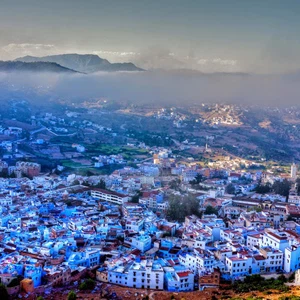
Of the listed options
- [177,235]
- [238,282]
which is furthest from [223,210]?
[238,282]

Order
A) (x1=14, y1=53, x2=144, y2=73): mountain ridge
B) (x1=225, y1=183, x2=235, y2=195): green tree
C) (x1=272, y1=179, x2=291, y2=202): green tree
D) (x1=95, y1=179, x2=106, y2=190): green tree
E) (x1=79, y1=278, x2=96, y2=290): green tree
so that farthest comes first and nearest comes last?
(x1=14, y1=53, x2=144, y2=73): mountain ridge → (x1=225, y1=183, x2=235, y2=195): green tree → (x1=272, y1=179, x2=291, y2=202): green tree → (x1=95, y1=179, x2=106, y2=190): green tree → (x1=79, y1=278, x2=96, y2=290): green tree

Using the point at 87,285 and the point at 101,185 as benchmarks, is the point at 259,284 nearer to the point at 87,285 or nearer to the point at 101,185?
the point at 87,285

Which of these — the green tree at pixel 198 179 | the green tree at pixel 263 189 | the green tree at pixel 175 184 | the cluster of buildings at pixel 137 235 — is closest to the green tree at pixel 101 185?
the cluster of buildings at pixel 137 235

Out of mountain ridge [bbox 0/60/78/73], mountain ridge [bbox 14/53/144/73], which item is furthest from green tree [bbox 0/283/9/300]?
mountain ridge [bbox 14/53/144/73]

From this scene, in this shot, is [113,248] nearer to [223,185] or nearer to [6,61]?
[223,185]

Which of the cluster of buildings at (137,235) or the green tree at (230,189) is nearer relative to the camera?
the cluster of buildings at (137,235)

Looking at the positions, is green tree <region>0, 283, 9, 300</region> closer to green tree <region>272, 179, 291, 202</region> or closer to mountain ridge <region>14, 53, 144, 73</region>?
green tree <region>272, 179, 291, 202</region>

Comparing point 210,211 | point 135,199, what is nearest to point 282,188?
point 210,211

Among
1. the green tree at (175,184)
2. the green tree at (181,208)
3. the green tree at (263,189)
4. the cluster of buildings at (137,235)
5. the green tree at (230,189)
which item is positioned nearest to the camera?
the cluster of buildings at (137,235)

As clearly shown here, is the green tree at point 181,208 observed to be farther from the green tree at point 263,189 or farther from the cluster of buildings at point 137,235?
the green tree at point 263,189

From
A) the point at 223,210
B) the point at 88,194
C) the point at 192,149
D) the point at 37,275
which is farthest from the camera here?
the point at 192,149

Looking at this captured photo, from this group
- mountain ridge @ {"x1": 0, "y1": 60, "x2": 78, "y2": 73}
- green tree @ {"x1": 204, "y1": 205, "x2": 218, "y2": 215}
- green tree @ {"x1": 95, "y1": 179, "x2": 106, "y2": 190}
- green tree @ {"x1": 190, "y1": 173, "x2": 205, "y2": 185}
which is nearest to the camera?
green tree @ {"x1": 204, "y1": 205, "x2": 218, "y2": 215}
